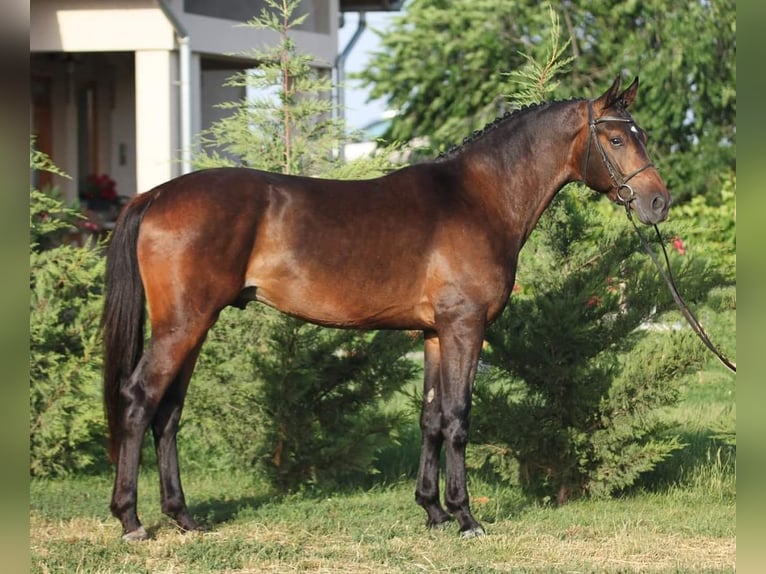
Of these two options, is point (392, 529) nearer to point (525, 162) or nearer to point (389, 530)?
point (389, 530)

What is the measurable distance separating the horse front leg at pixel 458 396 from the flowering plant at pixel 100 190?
9508mm

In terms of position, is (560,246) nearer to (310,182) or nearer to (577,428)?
(577,428)

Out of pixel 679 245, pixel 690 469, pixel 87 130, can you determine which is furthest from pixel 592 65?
pixel 690 469

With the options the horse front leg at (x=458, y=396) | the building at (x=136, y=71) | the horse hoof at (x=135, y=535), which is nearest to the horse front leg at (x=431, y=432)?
the horse front leg at (x=458, y=396)

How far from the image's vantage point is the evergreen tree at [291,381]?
21.0 ft

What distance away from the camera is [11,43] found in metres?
0.93

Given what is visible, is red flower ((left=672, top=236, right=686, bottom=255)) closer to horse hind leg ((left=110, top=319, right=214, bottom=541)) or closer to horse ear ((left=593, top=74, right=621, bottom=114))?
horse ear ((left=593, top=74, right=621, bottom=114))

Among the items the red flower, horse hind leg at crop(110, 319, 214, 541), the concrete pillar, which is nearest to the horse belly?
horse hind leg at crop(110, 319, 214, 541)

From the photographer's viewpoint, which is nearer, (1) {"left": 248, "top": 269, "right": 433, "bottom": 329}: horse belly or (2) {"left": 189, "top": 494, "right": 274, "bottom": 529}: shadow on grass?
(1) {"left": 248, "top": 269, "right": 433, "bottom": 329}: horse belly

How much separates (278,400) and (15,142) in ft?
18.0

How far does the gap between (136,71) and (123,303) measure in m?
7.76

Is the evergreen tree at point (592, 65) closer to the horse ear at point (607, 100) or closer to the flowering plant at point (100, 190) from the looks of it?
the flowering plant at point (100, 190)

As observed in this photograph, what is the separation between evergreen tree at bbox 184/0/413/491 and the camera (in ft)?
21.0

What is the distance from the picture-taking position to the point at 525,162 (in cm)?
539
